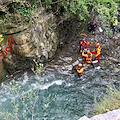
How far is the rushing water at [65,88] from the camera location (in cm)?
504

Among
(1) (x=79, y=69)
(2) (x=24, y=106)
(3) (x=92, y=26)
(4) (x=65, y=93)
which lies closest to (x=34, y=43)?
(1) (x=79, y=69)

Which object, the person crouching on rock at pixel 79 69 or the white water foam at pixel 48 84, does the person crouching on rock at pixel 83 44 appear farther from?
the white water foam at pixel 48 84

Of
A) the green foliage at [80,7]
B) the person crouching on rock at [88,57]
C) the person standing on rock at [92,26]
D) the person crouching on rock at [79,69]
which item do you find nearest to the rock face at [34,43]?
the green foliage at [80,7]

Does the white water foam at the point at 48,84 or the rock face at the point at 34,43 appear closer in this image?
the rock face at the point at 34,43

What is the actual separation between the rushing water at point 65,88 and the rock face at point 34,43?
0.59 m

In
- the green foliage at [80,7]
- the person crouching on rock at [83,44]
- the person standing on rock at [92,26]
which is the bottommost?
the person crouching on rock at [83,44]

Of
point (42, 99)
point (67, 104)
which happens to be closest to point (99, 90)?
point (67, 104)

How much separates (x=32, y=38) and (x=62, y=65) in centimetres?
203

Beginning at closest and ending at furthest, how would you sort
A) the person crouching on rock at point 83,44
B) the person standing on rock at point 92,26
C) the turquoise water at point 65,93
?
the turquoise water at point 65,93 < the person crouching on rock at point 83,44 < the person standing on rock at point 92,26

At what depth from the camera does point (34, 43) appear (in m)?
6.03

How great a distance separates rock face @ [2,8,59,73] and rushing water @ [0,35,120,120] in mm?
588

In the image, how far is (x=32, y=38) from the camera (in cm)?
588

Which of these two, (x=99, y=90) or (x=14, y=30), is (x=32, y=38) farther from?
(x=99, y=90)

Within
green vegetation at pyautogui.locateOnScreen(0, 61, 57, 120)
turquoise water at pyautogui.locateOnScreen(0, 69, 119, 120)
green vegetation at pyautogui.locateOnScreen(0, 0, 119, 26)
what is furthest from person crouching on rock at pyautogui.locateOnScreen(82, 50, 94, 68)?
green vegetation at pyautogui.locateOnScreen(0, 61, 57, 120)
